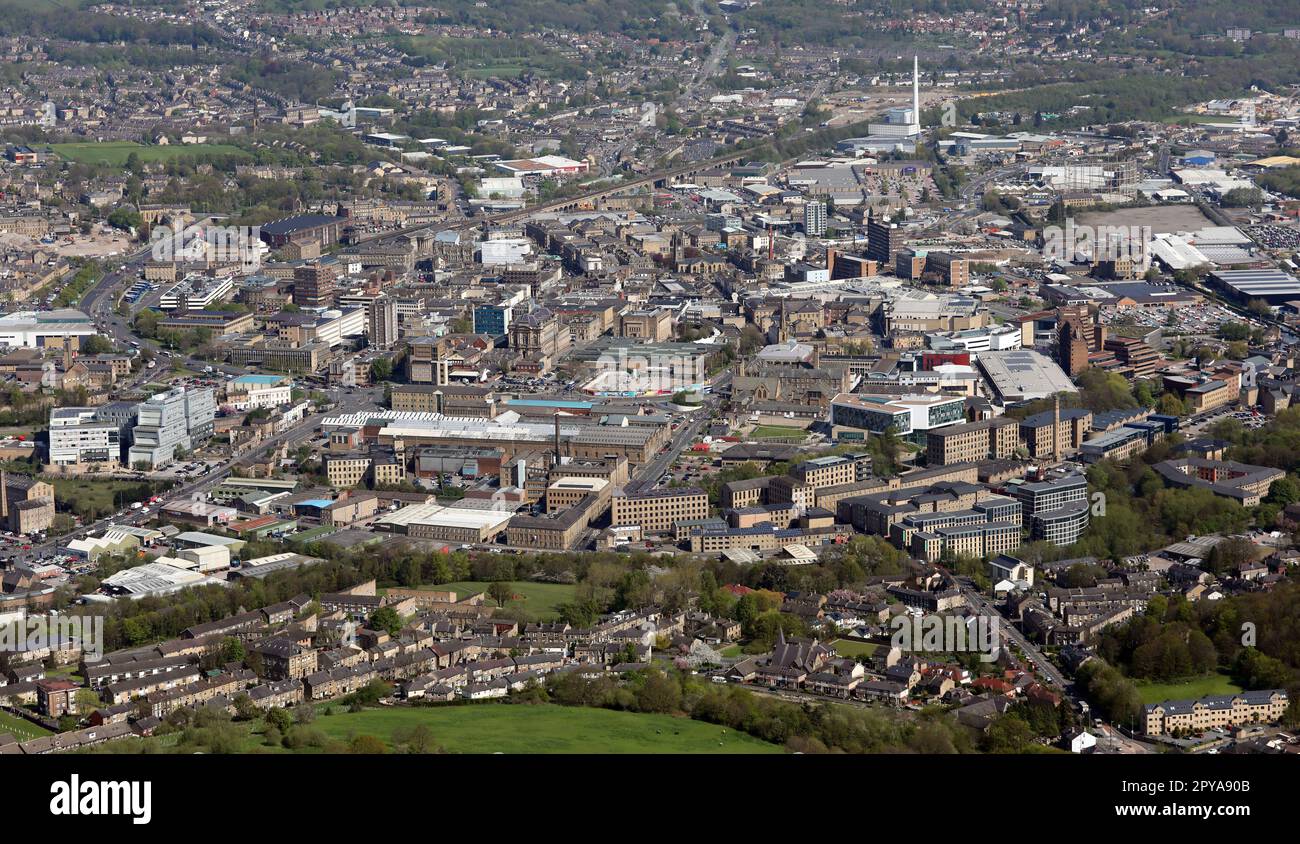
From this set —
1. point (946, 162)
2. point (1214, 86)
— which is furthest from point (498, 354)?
point (1214, 86)

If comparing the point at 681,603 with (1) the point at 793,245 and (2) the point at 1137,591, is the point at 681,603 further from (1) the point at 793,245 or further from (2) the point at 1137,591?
(1) the point at 793,245

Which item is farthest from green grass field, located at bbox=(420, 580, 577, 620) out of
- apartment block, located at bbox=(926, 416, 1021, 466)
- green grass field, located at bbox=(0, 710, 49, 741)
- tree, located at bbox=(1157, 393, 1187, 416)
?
tree, located at bbox=(1157, 393, 1187, 416)

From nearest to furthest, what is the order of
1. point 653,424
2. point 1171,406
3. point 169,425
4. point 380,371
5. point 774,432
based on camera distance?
point 169,425 → point 653,424 → point 774,432 → point 1171,406 → point 380,371

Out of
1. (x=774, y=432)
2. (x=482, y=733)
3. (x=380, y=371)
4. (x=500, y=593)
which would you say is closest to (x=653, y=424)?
(x=774, y=432)

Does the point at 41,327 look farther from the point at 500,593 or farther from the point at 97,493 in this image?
the point at 500,593

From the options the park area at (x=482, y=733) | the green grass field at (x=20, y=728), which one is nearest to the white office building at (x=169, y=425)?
the green grass field at (x=20, y=728)

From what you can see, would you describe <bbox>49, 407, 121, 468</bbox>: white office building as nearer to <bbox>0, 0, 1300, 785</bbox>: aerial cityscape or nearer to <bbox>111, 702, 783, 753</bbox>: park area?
<bbox>0, 0, 1300, 785</bbox>: aerial cityscape
